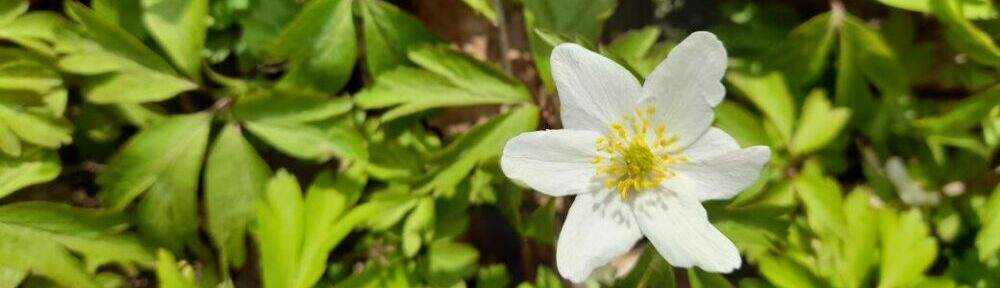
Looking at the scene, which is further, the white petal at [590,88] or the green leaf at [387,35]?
the green leaf at [387,35]

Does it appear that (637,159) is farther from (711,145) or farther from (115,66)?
(115,66)

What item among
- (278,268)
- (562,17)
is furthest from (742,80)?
(278,268)

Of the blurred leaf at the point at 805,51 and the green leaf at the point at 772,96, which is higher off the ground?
the blurred leaf at the point at 805,51

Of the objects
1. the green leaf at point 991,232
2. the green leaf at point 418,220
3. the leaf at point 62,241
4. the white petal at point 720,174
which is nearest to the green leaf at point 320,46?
the green leaf at point 418,220

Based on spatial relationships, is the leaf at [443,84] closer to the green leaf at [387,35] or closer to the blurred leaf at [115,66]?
the green leaf at [387,35]

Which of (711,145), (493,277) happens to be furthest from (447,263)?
(711,145)

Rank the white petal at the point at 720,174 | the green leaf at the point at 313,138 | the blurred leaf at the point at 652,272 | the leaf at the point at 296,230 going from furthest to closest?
the green leaf at the point at 313,138 → the leaf at the point at 296,230 → the blurred leaf at the point at 652,272 → the white petal at the point at 720,174

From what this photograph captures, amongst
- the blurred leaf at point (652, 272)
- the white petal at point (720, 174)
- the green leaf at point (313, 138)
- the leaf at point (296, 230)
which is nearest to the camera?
the white petal at point (720, 174)

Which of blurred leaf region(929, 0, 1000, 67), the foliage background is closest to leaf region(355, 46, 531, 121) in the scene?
the foliage background

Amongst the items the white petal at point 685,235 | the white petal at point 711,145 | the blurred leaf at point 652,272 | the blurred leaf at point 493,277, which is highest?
the white petal at point 711,145
